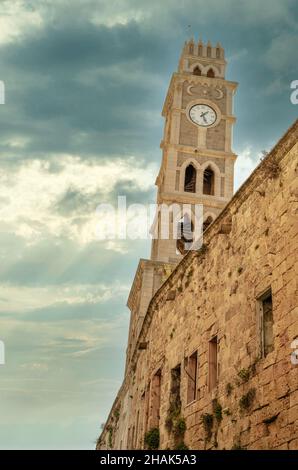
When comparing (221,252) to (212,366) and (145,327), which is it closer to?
(212,366)

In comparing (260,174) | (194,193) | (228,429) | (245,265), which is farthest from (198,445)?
(194,193)

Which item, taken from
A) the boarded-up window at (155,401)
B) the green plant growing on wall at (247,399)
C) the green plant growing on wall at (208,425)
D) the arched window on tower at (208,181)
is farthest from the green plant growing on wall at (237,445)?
the arched window on tower at (208,181)

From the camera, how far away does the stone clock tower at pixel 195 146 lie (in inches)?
1508

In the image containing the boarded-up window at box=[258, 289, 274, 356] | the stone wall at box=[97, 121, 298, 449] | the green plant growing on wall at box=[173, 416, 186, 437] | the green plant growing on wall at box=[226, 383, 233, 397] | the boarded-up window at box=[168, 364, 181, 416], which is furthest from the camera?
the boarded-up window at box=[168, 364, 181, 416]

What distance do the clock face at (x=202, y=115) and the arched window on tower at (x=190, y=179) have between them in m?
3.65

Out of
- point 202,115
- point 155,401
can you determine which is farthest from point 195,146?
point 155,401

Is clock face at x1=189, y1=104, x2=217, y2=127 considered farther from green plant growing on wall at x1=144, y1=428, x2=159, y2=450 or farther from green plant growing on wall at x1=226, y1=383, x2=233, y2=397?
green plant growing on wall at x1=226, y1=383, x2=233, y2=397

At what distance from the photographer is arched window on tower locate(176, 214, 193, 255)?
37.5 meters

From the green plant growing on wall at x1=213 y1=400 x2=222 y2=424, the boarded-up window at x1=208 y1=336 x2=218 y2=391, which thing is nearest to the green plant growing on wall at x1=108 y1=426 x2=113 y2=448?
the boarded-up window at x1=208 y1=336 x2=218 y2=391

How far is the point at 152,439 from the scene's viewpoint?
46.8 feet

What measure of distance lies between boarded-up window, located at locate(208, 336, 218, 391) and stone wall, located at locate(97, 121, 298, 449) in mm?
21

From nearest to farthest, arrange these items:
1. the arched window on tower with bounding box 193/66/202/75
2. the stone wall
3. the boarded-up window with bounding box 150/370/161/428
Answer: the stone wall → the boarded-up window with bounding box 150/370/161/428 → the arched window on tower with bounding box 193/66/202/75

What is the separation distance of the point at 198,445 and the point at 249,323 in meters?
2.95
